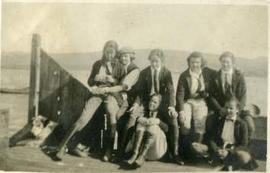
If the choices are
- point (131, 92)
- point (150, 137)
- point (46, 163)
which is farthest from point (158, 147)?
point (46, 163)

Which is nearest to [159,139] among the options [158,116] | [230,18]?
[158,116]

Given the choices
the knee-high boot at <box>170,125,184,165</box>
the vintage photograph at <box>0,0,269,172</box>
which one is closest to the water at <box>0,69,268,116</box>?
the vintage photograph at <box>0,0,269,172</box>

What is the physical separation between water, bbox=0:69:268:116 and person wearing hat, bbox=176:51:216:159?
0.09 ft

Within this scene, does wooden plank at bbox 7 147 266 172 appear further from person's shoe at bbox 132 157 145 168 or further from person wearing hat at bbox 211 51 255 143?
person wearing hat at bbox 211 51 255 143

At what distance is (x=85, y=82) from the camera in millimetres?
771

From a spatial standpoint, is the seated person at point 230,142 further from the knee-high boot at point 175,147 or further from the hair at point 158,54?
the hair at point 158,54

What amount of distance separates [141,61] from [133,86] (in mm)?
56

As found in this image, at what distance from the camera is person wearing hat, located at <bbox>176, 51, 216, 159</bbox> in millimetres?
777

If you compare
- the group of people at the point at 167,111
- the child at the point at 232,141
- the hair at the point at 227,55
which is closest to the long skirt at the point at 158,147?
the group of people at the point at 167,111

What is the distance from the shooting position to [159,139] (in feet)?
2.54

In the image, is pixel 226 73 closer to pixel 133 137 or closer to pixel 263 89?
pixel 263 89

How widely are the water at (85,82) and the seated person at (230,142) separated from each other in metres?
0.04

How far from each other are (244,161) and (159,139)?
0.19m

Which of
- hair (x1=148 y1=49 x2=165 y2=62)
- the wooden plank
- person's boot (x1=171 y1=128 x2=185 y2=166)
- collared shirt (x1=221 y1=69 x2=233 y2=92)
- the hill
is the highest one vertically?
hair (x1=148 y1=49 x2=165 y2=62)
